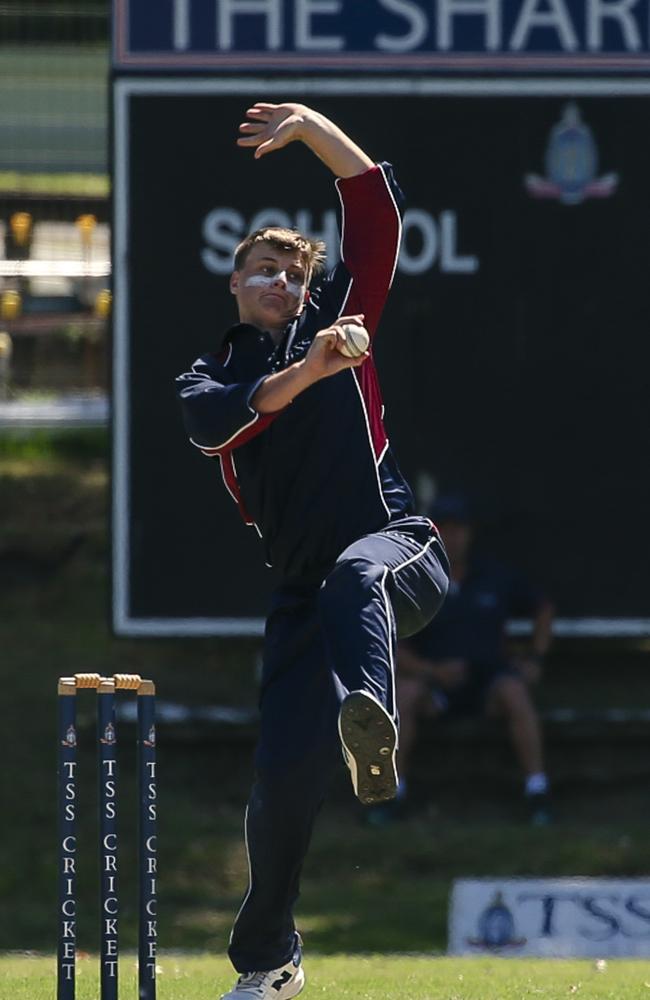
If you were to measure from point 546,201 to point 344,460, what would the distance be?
5128 millimetres

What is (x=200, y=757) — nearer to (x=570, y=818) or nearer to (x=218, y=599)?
(x=218, y=599)

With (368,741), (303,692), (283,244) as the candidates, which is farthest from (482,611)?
(368,741)

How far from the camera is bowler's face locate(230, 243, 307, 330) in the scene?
5387 millimetres

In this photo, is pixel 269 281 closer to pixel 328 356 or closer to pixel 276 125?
pixel 276 125

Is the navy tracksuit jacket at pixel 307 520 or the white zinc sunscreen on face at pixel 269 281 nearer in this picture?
the navy tracksuit jacket at pixel 307 520

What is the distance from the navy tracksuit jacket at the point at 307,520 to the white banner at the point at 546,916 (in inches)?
115

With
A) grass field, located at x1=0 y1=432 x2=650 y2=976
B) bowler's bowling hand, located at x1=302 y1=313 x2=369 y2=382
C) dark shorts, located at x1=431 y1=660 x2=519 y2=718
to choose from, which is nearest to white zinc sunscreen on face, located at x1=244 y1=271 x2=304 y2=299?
bowler's bowling hand, located at x1=302 y1=313 x2=369 y2=382

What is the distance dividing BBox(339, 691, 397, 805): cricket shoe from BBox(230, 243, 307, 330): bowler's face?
114cm

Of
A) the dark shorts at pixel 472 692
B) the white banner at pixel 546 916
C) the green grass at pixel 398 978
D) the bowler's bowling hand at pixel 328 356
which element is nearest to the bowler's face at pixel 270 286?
the bowler's bowling hand at pixel 328 356

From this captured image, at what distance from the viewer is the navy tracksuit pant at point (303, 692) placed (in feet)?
16.7

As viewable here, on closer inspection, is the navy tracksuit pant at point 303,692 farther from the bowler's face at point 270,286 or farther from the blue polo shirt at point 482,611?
the blue polo shirt at point 482,611

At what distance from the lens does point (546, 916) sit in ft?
→ 27.1

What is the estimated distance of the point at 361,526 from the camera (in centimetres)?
538

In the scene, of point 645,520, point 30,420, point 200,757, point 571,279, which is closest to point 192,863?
point 200,757
